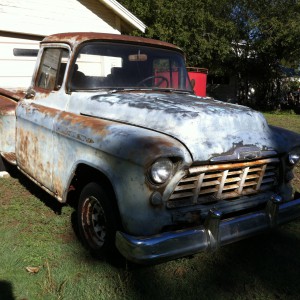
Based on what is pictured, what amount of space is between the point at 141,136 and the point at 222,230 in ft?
2.87

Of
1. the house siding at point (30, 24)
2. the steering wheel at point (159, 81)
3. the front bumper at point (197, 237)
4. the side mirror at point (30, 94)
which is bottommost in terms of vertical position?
the front bumper at point (197, 237)

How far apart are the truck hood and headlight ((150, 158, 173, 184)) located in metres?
0.21

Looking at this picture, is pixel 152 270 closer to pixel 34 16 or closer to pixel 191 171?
pixel 191 171

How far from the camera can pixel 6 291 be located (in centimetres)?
269

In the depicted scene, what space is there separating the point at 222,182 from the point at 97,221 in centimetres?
109

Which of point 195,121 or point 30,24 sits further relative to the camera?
point 30,24

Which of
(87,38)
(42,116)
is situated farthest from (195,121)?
(42,116)

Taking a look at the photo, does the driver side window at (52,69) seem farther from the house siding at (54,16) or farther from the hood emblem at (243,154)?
the house siding at (54,16)

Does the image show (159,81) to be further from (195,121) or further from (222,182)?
(222,182)

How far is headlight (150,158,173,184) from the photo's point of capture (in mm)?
2404

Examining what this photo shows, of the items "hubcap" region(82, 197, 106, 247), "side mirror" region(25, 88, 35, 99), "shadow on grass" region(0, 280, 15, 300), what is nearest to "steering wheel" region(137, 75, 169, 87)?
"side mirror" region(25, 88, 35, 99)

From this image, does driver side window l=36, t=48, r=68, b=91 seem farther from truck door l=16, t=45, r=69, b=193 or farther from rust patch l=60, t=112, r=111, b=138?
rust patch l=60, t=112, r=111, b=138

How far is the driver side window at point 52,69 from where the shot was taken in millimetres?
3808

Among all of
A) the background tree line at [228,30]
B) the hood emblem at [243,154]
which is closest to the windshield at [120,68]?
the hood emblem at [243,154]
